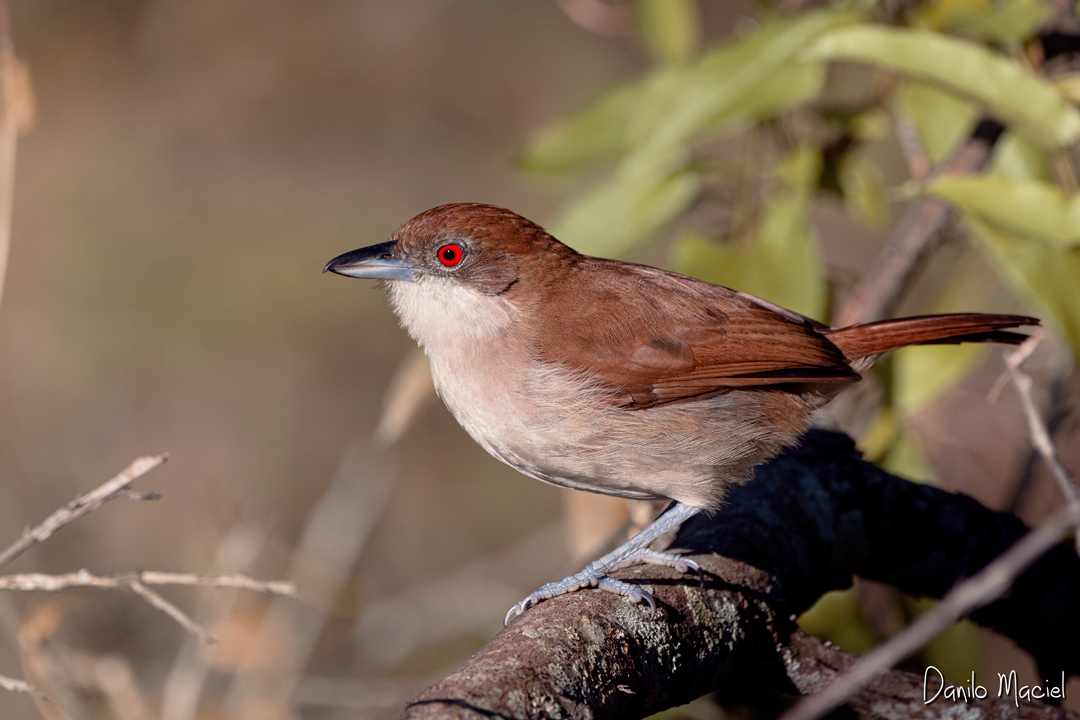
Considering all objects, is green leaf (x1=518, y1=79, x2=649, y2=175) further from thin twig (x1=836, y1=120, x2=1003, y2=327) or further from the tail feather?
the tail feather

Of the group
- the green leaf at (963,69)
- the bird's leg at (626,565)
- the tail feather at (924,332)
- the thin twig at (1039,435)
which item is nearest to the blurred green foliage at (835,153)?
the green leaf at (963,69)

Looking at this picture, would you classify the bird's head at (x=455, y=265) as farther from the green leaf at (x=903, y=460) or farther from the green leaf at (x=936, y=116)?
the green leaf at (x=903, y=460)

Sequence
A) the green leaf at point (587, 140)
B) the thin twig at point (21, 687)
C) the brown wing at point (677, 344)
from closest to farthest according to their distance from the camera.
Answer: the thin twig at point (21, 687), the brown wing at point (677, 344), the green leaf at point (587, 140)

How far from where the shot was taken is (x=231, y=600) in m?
3.27

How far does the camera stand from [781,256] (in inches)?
138

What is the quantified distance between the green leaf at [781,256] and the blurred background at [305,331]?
24 millimetres

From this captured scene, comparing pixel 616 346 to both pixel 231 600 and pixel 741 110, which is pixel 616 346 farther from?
pixel 231 600

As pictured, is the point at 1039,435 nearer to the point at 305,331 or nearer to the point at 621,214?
the point at 621,214

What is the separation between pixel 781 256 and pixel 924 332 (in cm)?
68

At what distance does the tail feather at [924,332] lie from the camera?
9.67ft

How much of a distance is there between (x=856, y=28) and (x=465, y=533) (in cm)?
487

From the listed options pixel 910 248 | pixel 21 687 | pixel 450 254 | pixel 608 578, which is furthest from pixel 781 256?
pixel 21 687

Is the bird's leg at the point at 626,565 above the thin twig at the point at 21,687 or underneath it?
above

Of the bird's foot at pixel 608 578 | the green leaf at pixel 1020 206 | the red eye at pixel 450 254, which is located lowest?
the bird's foot at pixel 608 578
